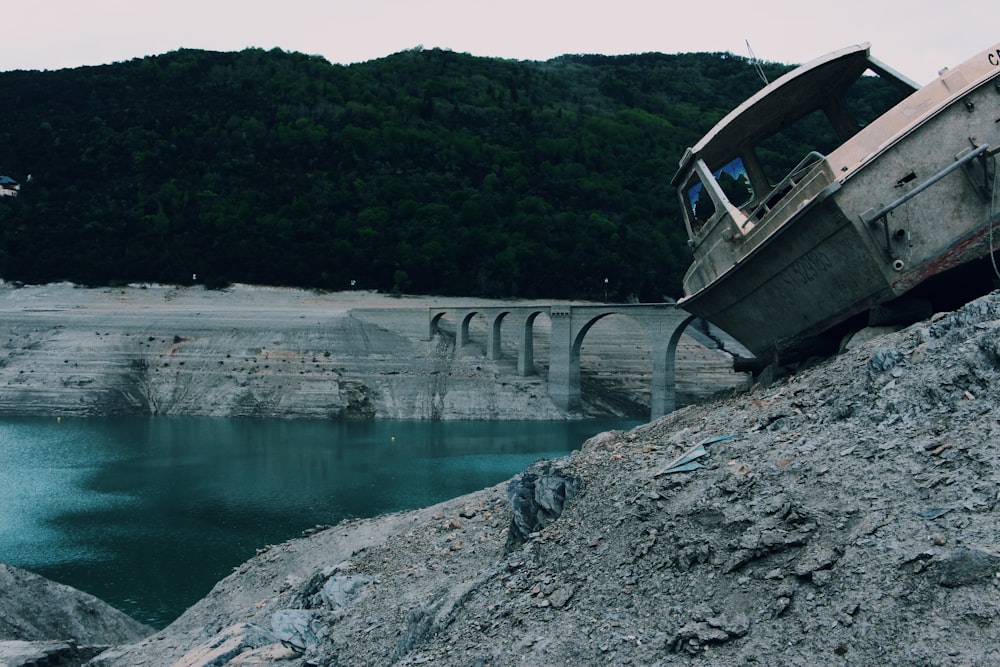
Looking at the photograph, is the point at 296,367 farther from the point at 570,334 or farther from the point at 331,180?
the point at 331,180

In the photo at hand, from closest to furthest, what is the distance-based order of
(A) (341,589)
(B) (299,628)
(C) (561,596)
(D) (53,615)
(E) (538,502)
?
(C) (561,596) → (E) (538,502) → (B) (299,628) → (A) (341,589) → (D) (53,615)

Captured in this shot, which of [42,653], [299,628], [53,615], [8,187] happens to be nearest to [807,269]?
[299,628]

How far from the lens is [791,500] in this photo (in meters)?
7.18

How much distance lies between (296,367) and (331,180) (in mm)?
33884

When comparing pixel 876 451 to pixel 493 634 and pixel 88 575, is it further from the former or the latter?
pixel 88 575

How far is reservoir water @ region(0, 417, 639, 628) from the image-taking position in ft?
73.3

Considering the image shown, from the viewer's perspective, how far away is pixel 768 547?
6.84m

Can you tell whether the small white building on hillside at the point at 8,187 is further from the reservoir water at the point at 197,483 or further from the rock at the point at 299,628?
the rock at the point at 299,628

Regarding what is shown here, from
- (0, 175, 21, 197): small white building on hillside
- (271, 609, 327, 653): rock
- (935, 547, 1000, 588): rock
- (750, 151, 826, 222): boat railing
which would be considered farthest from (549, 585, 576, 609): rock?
(0, 175, 21, 197): small white building on hillside

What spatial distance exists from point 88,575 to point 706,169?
16776 millimetres

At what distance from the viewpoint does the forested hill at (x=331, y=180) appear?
243 ft

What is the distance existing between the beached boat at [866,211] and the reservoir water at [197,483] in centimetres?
1325

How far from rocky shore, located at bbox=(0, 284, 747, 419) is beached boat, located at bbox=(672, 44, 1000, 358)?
39.2 metres

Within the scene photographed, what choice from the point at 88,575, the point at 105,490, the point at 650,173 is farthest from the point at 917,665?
the point at 650,173
